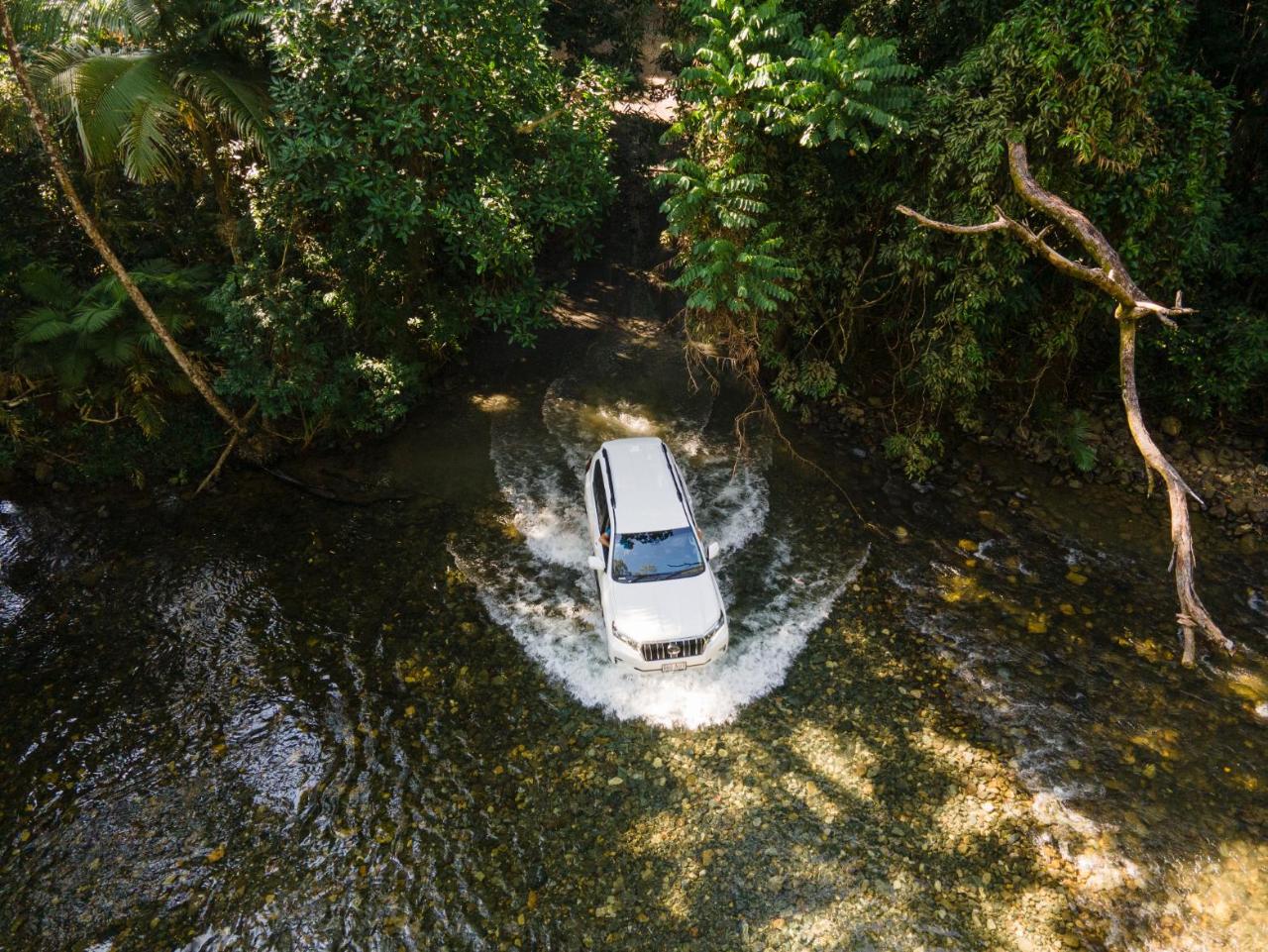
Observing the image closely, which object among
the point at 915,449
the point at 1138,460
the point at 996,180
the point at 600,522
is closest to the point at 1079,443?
the point at 1138,460

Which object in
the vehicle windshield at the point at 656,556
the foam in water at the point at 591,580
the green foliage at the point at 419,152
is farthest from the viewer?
the vehicle windshield at the point at 656,556

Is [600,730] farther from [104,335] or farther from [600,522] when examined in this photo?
[104,335]

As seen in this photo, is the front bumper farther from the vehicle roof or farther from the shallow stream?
the vehicle roof

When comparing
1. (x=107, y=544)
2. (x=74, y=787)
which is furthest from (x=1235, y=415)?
(x=107, y=544)

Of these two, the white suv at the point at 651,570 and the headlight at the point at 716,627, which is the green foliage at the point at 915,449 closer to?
the white suv at the point at 651,570

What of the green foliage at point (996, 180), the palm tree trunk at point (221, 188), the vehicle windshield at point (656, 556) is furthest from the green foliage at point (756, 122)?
the palm tree trunk at point (221, 188)

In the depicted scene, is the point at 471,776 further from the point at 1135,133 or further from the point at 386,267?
the point at 1135,133
